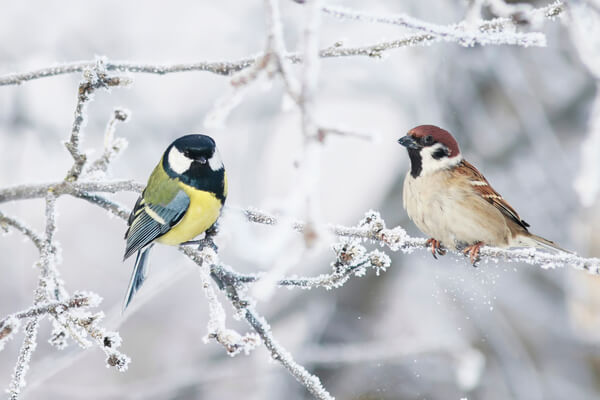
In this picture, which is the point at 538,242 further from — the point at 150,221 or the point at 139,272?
the point at 139,272

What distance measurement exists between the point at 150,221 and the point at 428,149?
1465mm

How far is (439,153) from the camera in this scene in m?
3.27

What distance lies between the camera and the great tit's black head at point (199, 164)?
115 inches

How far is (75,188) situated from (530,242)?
220cm

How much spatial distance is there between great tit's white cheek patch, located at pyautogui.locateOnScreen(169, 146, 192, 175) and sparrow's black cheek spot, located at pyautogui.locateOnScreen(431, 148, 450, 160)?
1.27 meters

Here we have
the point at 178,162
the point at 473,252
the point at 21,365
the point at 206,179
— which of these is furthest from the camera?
the point at 178,162

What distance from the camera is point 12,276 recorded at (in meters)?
9.25

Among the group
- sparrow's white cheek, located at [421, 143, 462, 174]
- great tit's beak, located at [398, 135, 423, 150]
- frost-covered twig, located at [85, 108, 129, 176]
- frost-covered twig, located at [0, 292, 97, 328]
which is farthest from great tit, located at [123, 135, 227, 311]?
sparrow's white cheek, located at [421, 143, 462, 174]

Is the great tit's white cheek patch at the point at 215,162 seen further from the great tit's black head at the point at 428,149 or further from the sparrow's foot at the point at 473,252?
the sparrow's foot at the point at 473,252

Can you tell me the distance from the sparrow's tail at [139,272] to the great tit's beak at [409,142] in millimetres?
1431

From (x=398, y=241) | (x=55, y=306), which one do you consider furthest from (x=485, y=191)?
(x=55, y=306)

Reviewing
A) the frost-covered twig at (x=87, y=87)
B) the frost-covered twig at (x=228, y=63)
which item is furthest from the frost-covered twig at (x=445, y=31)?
the frost-covered twig at (x=87, y=87)

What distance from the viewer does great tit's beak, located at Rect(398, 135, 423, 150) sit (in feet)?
10.4

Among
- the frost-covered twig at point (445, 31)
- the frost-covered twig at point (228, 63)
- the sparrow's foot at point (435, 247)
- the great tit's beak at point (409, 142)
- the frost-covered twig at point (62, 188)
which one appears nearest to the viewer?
the frost-covered twig at point (445, 31)
